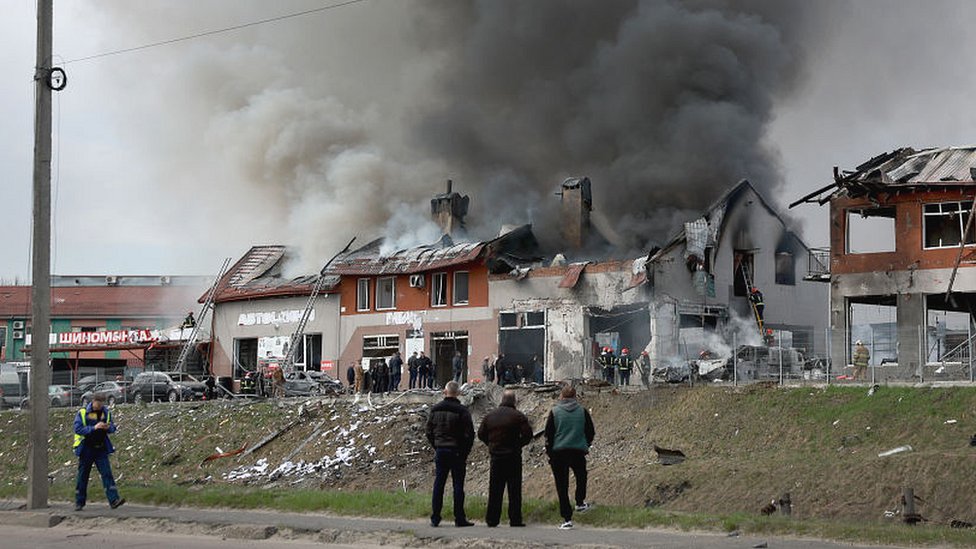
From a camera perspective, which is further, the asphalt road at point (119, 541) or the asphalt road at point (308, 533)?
the asphalt road at point (119, 541)

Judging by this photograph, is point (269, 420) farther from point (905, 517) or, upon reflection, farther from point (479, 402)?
point (905, 517)

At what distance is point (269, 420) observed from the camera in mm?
35188

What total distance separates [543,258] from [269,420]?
1738 cm

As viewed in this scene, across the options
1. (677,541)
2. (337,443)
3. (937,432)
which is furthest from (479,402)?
(677,541)

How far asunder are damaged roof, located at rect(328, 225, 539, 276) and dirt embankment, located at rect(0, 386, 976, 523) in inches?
515

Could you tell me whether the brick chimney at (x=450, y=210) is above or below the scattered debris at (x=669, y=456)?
above

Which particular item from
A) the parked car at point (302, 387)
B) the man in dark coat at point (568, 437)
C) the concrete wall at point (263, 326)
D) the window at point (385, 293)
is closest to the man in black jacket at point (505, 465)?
the man in dark coat at point (568, 437)

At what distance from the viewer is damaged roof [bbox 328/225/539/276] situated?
48.0m

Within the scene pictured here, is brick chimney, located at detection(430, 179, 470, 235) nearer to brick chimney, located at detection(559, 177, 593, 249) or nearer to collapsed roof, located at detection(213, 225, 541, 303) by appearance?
collapsed roof, located at detection(213, 225, 541, 303)

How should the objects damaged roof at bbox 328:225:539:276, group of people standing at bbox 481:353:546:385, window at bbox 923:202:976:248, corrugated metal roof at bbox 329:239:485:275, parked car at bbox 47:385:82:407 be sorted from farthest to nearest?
corrugated metal roof at bbox 329:239:485:275
damaged roof at bbox 328:225:539:276
parked car at bbox 47:385:82:407
group of people standing at bbox 481:353:546:385
window at bbox 923:202:976:248

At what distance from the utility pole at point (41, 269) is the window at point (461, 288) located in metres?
30.7

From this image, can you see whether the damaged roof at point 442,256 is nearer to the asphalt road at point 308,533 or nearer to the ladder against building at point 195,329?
the ladder against building at point 195,329

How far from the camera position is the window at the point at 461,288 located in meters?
49.0

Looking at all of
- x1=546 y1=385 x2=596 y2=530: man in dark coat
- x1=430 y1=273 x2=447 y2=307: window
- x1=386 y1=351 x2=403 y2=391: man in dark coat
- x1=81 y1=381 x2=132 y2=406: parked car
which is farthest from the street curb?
x1=430 y1=273 x2=447 y2=307: window
